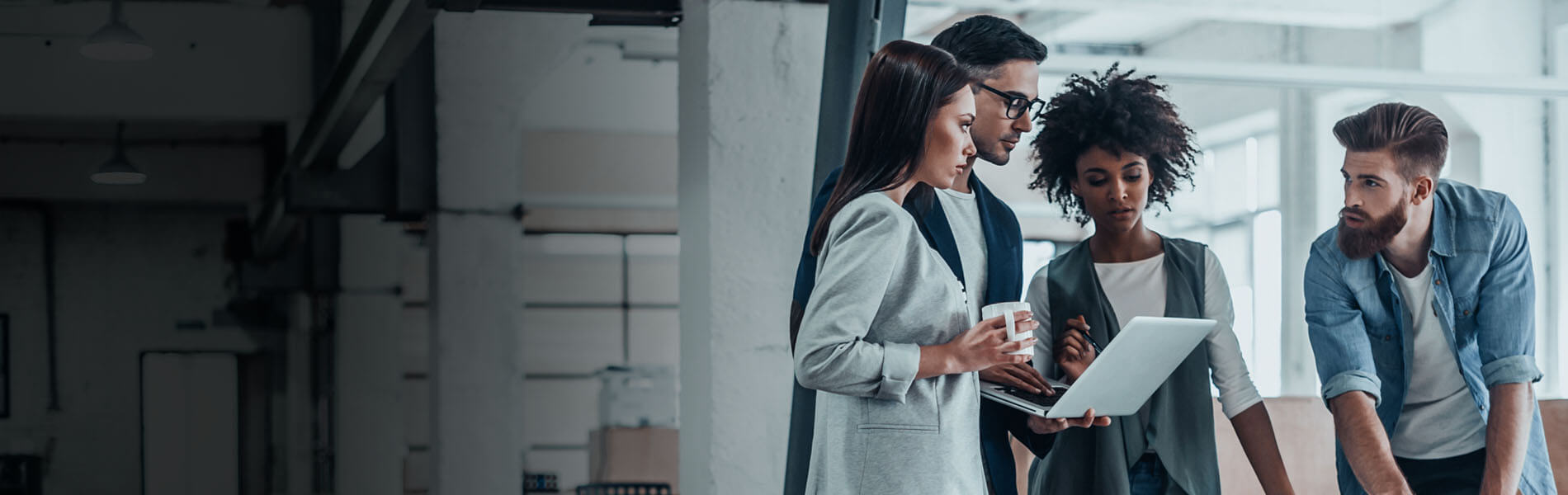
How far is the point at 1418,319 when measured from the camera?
261 cm

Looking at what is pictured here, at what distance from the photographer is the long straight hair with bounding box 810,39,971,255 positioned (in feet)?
6.56

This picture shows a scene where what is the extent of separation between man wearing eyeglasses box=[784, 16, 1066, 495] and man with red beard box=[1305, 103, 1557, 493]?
0.69 meters

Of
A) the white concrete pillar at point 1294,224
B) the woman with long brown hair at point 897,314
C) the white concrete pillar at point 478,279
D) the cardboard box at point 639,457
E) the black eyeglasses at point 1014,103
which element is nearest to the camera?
the woman with long brown hair at point 897,314

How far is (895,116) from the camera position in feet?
6.62

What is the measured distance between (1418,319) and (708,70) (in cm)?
165

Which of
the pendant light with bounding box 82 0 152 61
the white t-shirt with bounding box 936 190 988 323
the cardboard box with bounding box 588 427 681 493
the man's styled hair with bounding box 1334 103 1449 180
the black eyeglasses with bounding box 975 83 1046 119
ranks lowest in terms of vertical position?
the cardboard box with bounding box 588 427 681 493

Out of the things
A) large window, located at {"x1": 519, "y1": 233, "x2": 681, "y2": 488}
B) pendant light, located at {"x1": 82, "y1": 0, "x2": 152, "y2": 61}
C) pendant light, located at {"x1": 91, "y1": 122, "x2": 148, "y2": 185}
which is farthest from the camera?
large window, located at {"x1": 519, "y1": 233, "x2": 681, "y2": 488}

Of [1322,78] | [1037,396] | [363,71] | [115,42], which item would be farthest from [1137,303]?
[115,42]

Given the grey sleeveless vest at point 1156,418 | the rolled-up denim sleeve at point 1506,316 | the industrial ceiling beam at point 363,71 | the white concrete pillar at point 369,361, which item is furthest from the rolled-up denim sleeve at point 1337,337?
the white concrete pillar at point 369,361

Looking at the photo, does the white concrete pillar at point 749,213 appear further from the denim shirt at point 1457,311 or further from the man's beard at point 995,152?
the denim shirt at point 1457,311

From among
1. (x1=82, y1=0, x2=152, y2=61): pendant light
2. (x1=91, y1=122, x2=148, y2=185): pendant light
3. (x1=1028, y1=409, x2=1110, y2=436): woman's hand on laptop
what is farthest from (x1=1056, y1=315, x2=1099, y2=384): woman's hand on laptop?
(x1=91, y1=122, x2=148, y2=185): pendant light

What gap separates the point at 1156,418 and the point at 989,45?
2.40 feet

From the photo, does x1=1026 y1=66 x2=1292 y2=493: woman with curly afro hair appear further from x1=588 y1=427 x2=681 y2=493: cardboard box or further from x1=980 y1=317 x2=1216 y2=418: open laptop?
x1=588 y1=427 x2=681 y2=493: cardboard box

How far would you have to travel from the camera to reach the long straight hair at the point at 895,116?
6.56ft
